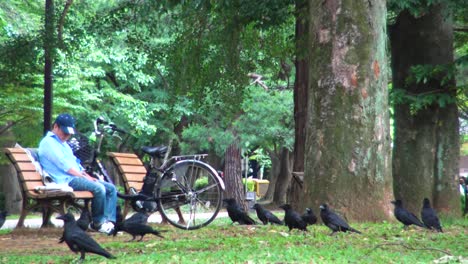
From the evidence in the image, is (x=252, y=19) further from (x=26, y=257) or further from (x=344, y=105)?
(x=26, y=257)

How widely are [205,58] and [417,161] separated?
201 inches

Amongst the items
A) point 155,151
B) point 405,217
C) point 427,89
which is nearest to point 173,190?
point 155,151

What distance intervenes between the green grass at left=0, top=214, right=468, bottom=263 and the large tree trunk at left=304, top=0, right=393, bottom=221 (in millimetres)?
455

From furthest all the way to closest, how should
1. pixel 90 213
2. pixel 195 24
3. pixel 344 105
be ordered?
pixel 195 24
pixel 90 213
pixel 344 105

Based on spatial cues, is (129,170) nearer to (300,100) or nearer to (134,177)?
(134,177)

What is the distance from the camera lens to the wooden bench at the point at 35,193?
11.8 m

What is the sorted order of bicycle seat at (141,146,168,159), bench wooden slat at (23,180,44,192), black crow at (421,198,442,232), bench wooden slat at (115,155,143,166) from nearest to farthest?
black crow at (421,198,442,232), bench wooden slat at (23,180,44,192), bicycle seat at (141,146,168,159), bench wooden slat at (115,155,143,166)

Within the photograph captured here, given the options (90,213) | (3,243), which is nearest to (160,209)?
(90,213)

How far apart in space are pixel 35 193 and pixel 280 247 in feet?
15.7

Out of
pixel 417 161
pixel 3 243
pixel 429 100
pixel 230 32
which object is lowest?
pixel 3 243

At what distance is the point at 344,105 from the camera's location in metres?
10.9

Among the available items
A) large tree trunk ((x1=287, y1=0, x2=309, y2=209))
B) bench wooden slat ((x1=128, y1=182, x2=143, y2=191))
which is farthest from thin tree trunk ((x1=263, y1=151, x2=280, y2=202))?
bench wooden slat ((x1=128, y1=182, x2=143, y2=191))

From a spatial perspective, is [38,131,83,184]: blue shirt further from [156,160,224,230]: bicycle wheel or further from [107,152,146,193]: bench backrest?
[107,152,146,193]: bench backrest

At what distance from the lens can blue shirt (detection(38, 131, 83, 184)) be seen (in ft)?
38.1
